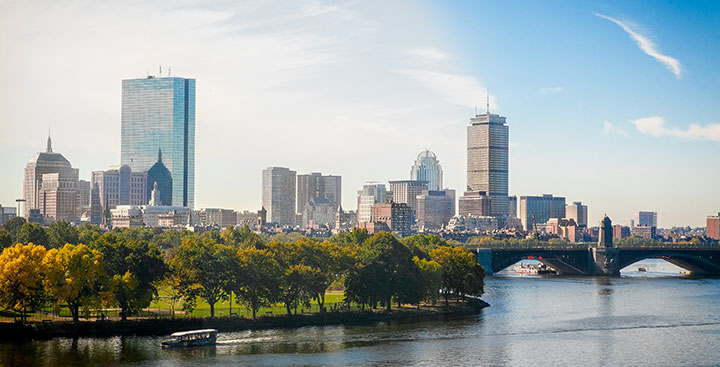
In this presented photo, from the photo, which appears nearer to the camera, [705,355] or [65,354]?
[65,354]

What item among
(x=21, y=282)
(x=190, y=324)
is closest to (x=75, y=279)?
(x=21, y=282)

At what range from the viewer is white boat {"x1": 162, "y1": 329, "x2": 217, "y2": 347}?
90.6 meters

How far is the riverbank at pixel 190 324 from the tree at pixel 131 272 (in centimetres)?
231

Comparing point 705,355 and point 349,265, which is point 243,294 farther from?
point 705,355

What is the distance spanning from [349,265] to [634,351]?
122ft

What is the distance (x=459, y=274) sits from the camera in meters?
130

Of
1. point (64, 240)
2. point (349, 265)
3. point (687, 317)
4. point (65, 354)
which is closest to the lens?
point (65, 354)

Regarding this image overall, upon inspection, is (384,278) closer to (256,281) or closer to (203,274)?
(256,281)

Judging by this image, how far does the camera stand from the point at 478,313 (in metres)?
125

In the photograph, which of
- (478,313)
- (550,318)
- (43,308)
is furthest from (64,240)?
(550,318)

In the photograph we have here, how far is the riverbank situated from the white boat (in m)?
6.13

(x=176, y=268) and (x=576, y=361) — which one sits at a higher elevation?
(x=176, y=268)

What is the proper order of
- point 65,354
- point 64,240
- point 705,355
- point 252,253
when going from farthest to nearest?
1. point 64,240
2. point 252,253
3. point 705,355
4. point 65,354

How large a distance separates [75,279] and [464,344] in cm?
4090
